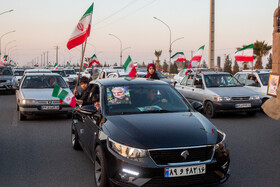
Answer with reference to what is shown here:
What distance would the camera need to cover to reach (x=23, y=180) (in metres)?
5.23

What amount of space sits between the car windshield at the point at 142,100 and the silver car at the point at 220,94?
633cm

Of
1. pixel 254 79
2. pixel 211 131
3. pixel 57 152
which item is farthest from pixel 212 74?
pixel 211 131

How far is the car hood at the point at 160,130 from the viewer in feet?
13.6

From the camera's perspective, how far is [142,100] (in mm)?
5527

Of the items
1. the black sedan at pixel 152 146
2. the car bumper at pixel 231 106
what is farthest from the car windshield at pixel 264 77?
the black sedan at pixel 152 146

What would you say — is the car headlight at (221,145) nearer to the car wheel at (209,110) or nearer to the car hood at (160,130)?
the car hood at (160,130)

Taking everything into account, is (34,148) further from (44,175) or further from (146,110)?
(146,110)

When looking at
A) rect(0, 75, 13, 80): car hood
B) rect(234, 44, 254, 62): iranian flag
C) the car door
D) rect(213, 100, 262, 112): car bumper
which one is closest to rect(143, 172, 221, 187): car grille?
rect(213, 100, 262, 112): car bumper

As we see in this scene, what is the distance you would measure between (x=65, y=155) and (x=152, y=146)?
10.4 feet

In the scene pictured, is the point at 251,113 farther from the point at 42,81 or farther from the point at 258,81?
the point at 42,81

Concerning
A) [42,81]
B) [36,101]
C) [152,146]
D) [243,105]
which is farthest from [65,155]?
[243,105]

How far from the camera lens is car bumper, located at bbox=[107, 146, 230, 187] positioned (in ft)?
13.0

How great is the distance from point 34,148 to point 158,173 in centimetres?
408

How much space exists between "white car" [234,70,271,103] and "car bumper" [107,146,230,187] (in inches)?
378
